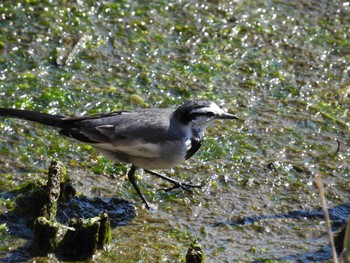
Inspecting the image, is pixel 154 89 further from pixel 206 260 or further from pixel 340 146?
pixel 206 260

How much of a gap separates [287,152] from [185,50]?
2.10 meters

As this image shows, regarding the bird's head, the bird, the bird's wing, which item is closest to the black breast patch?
the bird

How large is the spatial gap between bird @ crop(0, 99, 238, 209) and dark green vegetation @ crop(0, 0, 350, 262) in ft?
1.25

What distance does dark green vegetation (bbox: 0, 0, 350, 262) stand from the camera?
6820 millimetres

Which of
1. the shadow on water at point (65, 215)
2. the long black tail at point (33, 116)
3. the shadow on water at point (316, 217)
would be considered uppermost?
the long black tail at point (33, 116)

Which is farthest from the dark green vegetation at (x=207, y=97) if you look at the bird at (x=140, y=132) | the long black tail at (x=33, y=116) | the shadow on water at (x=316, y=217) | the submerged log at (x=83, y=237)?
the long black tail at (x=33, y=116)

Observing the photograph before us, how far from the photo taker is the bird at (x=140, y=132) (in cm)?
695

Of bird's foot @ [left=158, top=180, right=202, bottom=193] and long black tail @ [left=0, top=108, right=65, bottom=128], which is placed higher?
long black tail @ [left=0, top=108, right=65, bottom=128]

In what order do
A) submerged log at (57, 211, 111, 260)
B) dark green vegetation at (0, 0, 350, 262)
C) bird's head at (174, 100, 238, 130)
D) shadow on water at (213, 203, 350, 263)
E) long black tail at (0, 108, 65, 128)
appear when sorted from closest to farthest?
1. submerged log at (57, 211, 111, 260)
2. shadow on water at (213, 203, 350, 263)
3. dark green vegetation at (0, 0, 350, 262)
4. long black tail at (0, 108, 65, 128)
5. bird's head at (174, 100, 238, 130)

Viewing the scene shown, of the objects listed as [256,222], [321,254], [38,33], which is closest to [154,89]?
[38,33]

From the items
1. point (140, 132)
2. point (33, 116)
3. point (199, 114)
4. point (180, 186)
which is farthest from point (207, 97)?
point (33, 116)

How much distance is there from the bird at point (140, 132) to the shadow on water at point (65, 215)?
229 mm

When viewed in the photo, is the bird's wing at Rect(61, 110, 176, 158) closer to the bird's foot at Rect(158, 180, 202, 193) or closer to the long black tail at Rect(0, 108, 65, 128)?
the long black tail at Rect(0, 108, 65, 128)

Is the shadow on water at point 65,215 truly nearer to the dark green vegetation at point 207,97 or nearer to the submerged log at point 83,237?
the dark green vegetation at point 207,97
